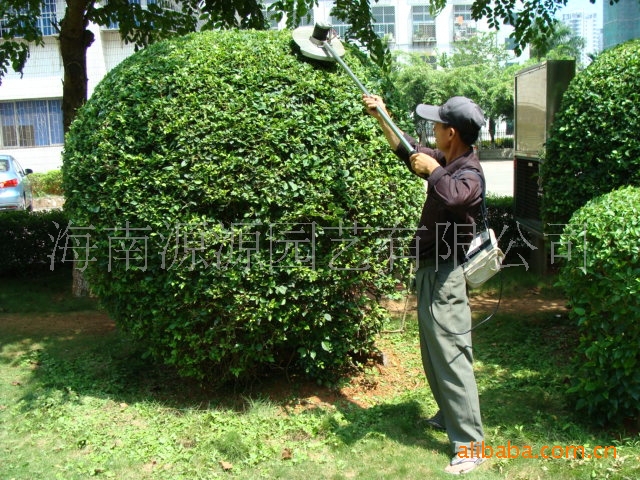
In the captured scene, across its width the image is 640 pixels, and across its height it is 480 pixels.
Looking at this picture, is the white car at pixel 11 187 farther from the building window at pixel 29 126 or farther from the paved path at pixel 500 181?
the paved path at pixel 500 181

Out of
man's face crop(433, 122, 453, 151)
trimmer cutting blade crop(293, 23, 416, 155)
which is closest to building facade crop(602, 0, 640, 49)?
trimmer cutting blade crop(293, 23, 416, 155)

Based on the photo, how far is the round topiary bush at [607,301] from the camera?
12.1ft

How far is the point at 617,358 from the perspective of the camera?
3770 mm

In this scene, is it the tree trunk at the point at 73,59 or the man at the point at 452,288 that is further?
the tree trunk at the point at 73,59

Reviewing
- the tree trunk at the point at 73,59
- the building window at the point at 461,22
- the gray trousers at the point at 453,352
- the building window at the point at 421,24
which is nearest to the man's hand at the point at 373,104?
the gray trousers at the point at 453,352

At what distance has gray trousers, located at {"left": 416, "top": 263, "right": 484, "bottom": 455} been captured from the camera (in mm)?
3637

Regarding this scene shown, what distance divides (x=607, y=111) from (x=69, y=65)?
19.4ft

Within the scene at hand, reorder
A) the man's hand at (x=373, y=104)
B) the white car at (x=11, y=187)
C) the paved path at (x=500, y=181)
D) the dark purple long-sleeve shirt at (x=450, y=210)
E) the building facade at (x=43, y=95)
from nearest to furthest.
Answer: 1. the dark purple long-sleeve shirt at (x=450, y=210)
2. the man's hand at (x=373, y=104)
3. the white car at (x=11, y=187)
4. the paved path at (x=500, y=181)
5. the building facade at (x=43, y=95)

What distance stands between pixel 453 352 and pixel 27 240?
290 inches

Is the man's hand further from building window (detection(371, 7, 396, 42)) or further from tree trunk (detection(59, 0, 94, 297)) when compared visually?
building window (detection(371, 7, 396, 42))

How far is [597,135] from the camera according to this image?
488cm

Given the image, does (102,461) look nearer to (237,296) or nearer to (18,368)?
(237,296)

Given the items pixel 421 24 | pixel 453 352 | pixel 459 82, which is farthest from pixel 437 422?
pixel 421 24

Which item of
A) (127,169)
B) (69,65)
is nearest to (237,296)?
(127,169)
